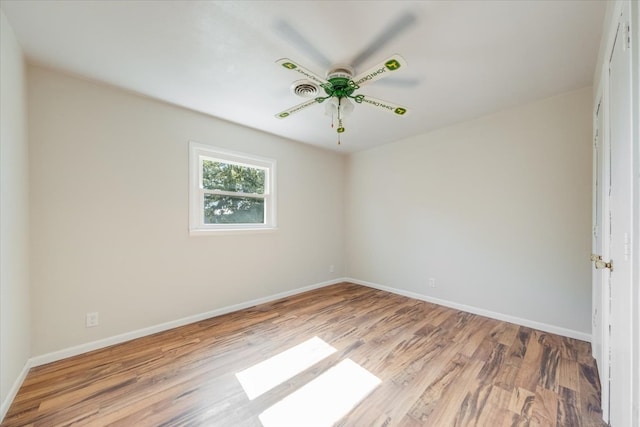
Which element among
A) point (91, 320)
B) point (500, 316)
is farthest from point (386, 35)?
point (91, 320)

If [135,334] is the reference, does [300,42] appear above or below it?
above

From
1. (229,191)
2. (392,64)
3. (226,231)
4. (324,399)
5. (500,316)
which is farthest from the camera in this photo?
(229,191)

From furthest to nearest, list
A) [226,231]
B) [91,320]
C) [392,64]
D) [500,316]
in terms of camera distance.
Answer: [226,231] < [500,316] < [91,320] < [392,64]

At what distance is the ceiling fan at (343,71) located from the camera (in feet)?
5.23

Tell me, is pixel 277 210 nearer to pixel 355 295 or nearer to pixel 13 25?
pixel 355 295

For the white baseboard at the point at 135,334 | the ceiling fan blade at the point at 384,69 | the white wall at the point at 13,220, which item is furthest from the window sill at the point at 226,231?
the ceiling fan blade at the point at 384,69

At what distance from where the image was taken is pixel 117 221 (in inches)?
96.3

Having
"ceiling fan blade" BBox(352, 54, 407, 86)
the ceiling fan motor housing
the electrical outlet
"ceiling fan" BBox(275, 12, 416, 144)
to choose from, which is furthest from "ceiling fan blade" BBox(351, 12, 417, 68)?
the electrical outlet

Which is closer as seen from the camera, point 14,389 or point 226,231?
point 14,389

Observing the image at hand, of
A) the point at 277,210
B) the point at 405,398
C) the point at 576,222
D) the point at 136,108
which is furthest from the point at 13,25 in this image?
the point at 576,222

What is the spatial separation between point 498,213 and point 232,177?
3344 millimetres

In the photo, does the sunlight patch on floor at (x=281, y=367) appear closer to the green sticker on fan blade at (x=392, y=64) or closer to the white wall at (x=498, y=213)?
the white wall at (x=498, y=213)

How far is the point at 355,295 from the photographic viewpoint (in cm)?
392

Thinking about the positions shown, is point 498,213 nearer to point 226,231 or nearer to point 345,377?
point 345,377
